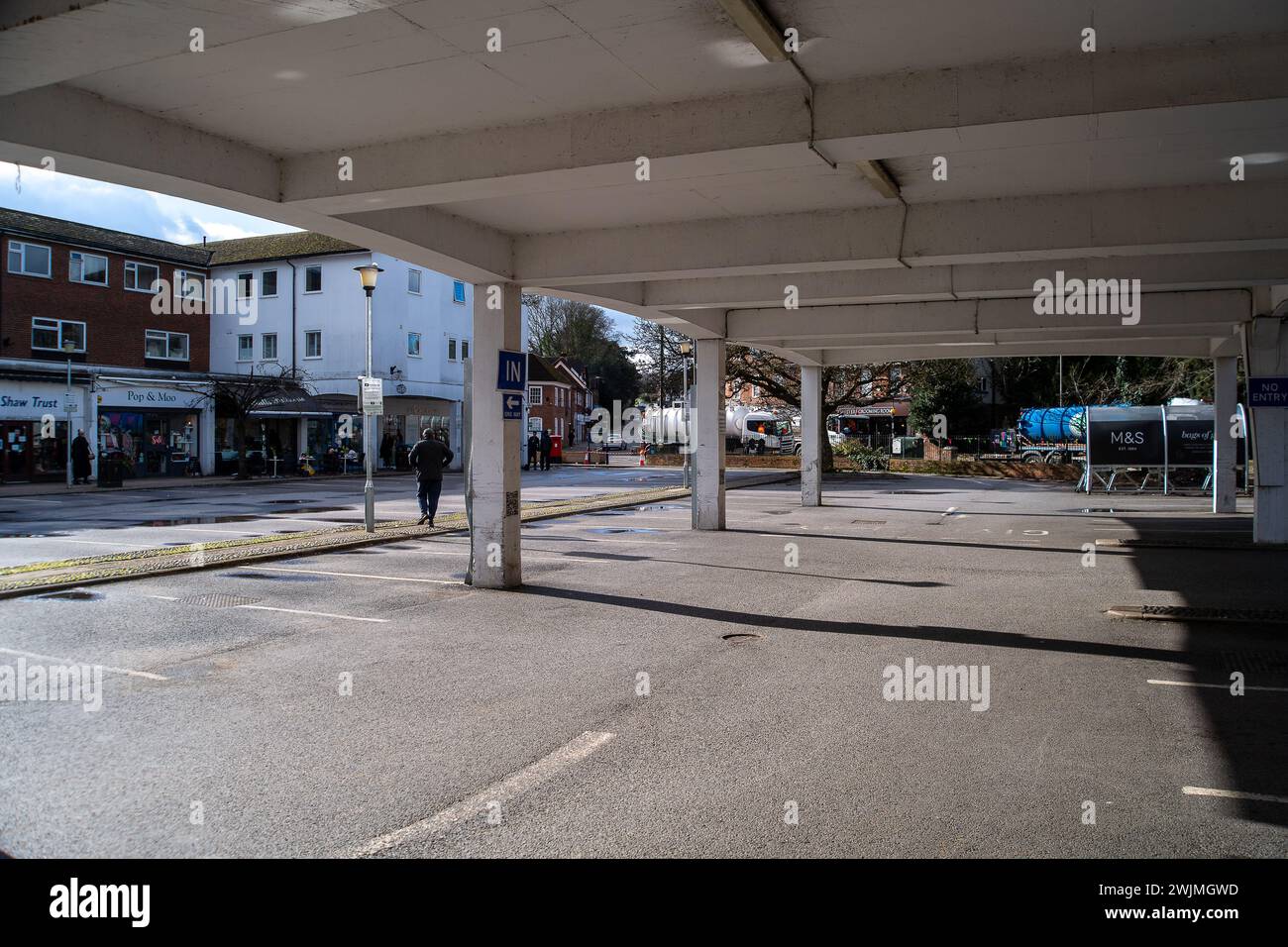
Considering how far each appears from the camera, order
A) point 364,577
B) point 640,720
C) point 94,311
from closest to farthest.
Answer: point 640,720
point 364,577
point 94,311

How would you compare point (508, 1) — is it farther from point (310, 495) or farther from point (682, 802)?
point (310, 495)

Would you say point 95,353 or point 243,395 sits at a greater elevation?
point 95,353

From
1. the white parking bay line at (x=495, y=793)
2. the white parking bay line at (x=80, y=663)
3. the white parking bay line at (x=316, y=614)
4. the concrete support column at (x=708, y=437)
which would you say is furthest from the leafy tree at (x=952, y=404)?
the white parking bay line at (x=495, y=793)

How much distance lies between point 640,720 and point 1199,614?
7188mm

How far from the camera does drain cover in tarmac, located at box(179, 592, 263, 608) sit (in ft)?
35.1

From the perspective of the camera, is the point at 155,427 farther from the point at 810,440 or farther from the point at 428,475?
the point at 810,440

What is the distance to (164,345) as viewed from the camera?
137ft

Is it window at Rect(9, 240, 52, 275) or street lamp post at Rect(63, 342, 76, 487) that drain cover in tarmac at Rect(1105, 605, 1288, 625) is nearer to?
street lamp post at Rect(63, 342, 76, 487)

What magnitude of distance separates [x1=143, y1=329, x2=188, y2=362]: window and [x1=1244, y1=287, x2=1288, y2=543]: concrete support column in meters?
40.4

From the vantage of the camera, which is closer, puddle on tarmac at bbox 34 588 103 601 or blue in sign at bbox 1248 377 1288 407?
puddle on tarmac at bbox 34 588 103 601

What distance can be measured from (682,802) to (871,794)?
1044 millimetres

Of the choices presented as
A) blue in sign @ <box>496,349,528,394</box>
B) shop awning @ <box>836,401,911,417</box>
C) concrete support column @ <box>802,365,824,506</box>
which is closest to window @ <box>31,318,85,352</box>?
concrete support column @ <box>802,365,824,506</box>

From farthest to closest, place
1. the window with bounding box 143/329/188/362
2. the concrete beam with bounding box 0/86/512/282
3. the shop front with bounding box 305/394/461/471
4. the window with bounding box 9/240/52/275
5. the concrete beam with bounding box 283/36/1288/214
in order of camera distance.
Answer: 1. the shop front with bounding box 305/394/461/471
2. the window with bounding box 143/329/188/362
3. the window with bounding box 9/240/52/275
4. the concrete beam with bounding box 0/86/512/282
5. the concrete beam with bounding box 283/36/1288/214

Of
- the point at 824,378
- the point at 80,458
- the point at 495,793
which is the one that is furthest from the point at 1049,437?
the point at 495,793
